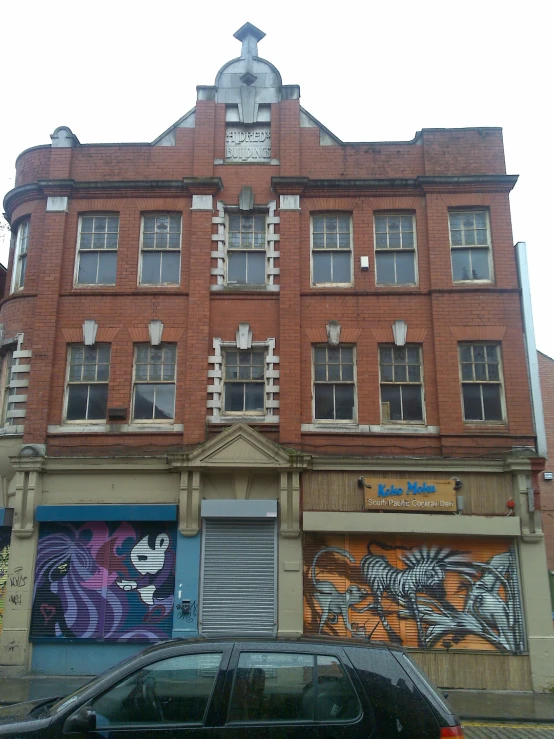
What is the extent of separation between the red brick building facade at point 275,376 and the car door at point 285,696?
8.00m

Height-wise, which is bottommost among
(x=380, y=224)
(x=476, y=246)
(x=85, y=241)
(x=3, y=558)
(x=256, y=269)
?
(x=3, y=558)

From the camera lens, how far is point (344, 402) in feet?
47.5

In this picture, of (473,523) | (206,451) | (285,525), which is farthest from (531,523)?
(206,451)

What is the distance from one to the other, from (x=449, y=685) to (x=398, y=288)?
332 inches

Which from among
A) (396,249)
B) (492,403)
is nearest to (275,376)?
(396,249)

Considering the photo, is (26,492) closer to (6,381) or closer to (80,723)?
(6,381)

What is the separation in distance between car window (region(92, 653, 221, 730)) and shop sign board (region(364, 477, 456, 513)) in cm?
860

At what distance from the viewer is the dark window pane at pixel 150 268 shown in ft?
50.3

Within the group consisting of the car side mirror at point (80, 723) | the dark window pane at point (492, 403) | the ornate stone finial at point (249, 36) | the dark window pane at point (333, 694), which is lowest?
the car side mirror at point (80, 723)

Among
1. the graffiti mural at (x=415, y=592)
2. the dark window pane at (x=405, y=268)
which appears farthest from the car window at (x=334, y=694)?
the dark window pane at (x=405, y=268)

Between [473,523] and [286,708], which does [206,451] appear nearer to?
[473,523]

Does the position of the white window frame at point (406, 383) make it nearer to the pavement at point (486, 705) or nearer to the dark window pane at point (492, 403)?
the dark window pane at point (492, 403)

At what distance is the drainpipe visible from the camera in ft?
45.4

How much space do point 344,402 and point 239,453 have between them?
2710mm
